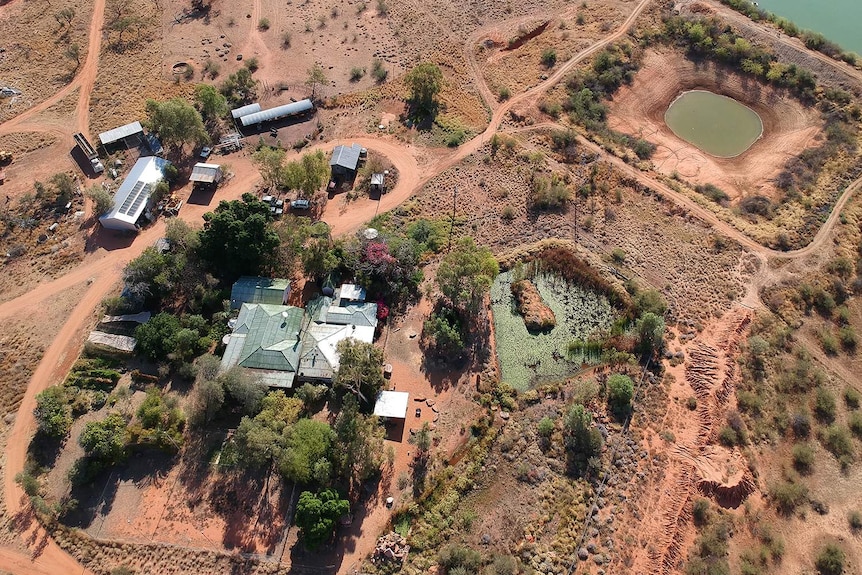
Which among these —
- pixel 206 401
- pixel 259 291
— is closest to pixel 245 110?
pixel 259 291

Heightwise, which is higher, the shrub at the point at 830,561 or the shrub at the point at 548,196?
the shrub at the point at 548,196

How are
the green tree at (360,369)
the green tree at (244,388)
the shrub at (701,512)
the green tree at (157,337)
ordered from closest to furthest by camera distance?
the shrub at (701,512), the green tree at (244,388), the green tree at (360,369), the green tree at (157,337)

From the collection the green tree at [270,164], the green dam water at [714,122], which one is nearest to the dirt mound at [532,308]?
the green tree at [270,164]

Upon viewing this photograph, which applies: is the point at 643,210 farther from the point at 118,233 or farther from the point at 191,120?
the point at 118,233

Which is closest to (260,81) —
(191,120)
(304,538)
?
(191,120)

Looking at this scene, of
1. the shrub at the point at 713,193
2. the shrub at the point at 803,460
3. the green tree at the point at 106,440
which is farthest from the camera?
the shrub at the point at 713,193

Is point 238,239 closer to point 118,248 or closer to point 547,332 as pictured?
point 118,248

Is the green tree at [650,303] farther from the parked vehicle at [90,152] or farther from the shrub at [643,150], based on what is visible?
the parked vehicle at [90,152]

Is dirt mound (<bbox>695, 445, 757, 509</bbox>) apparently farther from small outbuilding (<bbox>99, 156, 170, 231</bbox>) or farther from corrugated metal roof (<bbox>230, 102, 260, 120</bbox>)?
corrugated metal roof (<bbox>230, 102, 260, 120</bbox>)
